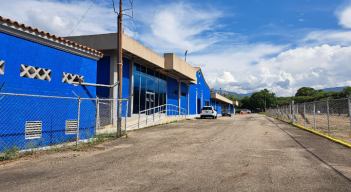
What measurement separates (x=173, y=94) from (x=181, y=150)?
2034 centimetres

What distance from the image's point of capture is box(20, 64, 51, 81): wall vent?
8.53 m

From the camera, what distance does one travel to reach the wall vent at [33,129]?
8.35 metres

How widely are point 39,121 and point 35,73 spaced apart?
1836 millimetres

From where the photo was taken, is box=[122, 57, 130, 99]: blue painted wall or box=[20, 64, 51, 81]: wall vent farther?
box=[122, 57, 130, 99]: blue painted wall

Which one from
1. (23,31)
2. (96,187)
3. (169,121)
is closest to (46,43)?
(23,31)

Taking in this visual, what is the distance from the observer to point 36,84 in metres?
8.91

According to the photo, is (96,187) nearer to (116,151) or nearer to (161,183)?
(161,183)

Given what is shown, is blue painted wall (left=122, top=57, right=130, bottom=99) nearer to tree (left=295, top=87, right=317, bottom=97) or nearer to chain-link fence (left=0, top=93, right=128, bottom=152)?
chain-link fence (left=0, top=93, right=128, bottom=152)

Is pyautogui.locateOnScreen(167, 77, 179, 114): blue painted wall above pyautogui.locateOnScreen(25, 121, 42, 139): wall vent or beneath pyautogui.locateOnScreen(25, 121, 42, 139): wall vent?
above

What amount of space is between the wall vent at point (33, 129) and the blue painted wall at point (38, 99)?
0.40 feet

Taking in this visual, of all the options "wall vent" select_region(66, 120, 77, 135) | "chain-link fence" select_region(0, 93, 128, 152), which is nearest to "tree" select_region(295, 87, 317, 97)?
"chain-link fence" select_region(0, 93, 128, 152)

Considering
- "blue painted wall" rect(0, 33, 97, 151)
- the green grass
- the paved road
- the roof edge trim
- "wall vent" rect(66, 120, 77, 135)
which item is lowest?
the paved road

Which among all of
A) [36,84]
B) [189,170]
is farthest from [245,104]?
[189,170]

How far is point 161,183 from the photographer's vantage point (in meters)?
4.55
